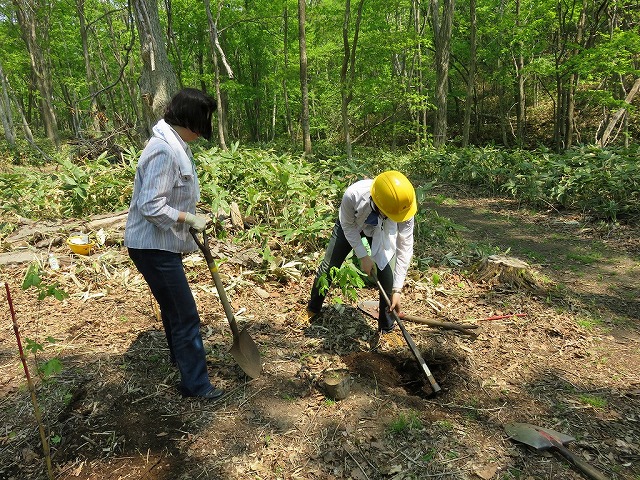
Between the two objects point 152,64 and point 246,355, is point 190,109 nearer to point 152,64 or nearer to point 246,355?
point 246,355

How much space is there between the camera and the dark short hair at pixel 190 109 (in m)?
2.27

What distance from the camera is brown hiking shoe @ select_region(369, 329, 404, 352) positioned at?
3535mm

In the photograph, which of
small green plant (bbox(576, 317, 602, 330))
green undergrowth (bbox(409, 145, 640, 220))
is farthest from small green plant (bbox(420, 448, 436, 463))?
green undergrowth (bbox(409, 145, 640, 220))

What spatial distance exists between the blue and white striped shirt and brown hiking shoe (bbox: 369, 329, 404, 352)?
6.42ft

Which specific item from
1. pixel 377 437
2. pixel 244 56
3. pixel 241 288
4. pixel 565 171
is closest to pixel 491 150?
pixel 565 171

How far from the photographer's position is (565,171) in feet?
26.0

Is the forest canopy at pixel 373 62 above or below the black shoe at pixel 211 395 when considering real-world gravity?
above

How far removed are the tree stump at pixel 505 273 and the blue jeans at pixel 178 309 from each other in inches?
133

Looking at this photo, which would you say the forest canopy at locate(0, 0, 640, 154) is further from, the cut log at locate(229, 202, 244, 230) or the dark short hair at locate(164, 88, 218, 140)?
the dark short hair at locate(164, 88, 218, 140)

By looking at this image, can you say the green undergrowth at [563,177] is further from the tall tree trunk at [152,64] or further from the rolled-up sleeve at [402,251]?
the tall tree trunk at [152,64]

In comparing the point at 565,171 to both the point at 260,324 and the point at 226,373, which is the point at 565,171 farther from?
the point at 226,373

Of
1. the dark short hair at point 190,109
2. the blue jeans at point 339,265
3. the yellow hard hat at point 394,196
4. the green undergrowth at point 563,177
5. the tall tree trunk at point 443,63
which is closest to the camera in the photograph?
the dark short hair at point 190,109

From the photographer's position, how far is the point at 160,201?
2.19 m

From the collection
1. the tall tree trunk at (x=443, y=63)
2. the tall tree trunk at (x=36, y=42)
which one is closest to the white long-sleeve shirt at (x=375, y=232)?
the tall tree trunk at (x=443, y=63)
